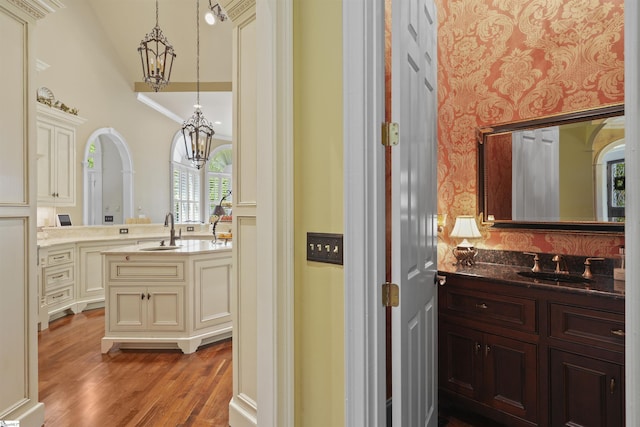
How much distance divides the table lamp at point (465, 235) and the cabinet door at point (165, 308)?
2.35m

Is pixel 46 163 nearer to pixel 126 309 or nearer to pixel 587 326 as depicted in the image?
pixel 126 309

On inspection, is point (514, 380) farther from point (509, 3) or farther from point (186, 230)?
point (186, 230)

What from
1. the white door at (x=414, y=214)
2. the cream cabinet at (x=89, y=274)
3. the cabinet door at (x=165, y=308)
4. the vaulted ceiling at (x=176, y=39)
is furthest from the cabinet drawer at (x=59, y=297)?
the white door at (x=414, y=214)

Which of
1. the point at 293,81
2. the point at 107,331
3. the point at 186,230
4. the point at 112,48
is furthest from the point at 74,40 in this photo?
the point at 293,81

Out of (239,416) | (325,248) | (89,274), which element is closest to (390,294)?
(325,248)

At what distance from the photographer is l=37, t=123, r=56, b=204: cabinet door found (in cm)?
456

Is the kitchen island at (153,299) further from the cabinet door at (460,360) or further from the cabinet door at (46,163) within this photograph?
the cabinet door at (460,360)

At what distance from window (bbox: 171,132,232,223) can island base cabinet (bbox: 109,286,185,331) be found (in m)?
4.75

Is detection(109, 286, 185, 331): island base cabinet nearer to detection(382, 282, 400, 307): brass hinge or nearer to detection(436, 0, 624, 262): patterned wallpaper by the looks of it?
detection(436, 0, 624, 262): patterned wallpaper

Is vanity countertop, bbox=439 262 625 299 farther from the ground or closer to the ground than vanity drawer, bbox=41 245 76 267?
farther from the ground

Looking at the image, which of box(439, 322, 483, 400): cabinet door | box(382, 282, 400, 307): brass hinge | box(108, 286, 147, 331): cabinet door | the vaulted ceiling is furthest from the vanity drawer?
box(382, 282, 400, 307): brass hinge

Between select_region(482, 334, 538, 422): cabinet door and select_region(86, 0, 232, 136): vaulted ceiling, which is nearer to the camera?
select_region(482, 334, 538, 422): cabinet door

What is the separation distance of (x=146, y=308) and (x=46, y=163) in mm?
2619

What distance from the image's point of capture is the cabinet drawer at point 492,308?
205 centimetres
